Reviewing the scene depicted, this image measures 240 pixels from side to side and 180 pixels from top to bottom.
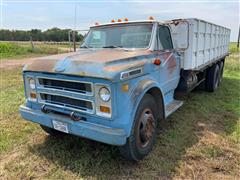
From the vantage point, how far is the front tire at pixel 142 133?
3.05 meters

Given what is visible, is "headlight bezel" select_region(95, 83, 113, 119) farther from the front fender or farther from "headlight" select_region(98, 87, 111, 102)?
the front fender

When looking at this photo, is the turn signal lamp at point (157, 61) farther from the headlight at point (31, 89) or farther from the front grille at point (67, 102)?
the headlight at point (31, 89)

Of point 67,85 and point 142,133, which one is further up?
point 67,85

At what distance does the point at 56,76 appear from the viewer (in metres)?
3.07

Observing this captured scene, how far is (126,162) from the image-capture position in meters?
3.36

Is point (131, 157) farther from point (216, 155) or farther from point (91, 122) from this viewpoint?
point (216, 155)

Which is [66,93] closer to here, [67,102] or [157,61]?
[67,102]

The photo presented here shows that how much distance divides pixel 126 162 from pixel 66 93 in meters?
1.36

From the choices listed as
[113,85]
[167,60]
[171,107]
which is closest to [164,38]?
[167,60]

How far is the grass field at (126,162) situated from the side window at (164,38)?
1.61m

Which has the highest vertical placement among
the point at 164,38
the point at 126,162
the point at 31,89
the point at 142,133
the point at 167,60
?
the point at 164,38

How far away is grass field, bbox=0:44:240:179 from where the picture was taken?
122 inches

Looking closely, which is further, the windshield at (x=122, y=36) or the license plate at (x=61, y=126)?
the windshield at (x=122, y=36)

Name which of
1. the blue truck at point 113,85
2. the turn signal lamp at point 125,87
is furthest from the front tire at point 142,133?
the turn signal lamp at point 125,87
